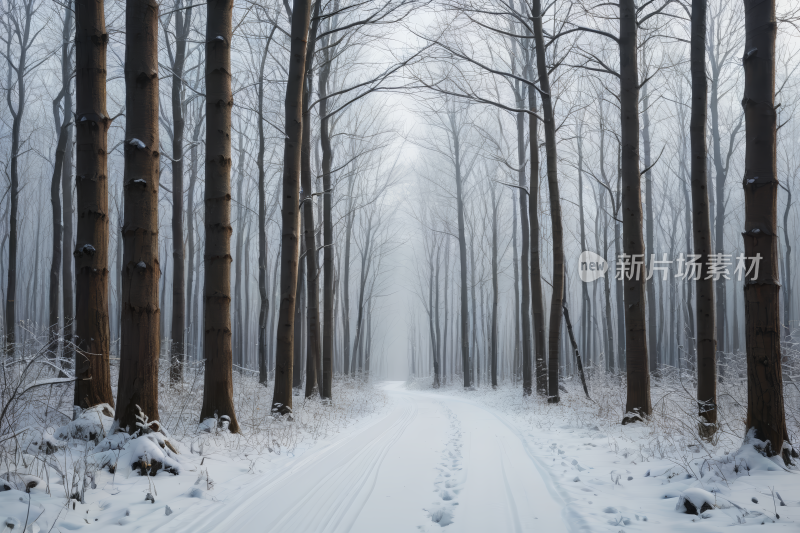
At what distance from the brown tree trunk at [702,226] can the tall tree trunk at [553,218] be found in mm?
4547

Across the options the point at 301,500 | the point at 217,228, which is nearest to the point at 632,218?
the point at 217,228

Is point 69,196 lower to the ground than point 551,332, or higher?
higher

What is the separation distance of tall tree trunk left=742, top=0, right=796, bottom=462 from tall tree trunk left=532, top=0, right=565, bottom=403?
674 cm

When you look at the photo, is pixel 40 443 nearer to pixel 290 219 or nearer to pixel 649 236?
pixel 290 219

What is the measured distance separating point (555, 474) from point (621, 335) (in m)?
15.8

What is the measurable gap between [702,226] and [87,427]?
798 cm

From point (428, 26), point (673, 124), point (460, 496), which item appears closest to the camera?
point (460, 496)

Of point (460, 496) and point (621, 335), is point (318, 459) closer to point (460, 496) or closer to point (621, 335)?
point (460, 496)

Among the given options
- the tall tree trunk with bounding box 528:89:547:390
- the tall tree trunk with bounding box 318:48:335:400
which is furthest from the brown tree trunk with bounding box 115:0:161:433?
the tall tree trunk with bounding box 528:89:547:390

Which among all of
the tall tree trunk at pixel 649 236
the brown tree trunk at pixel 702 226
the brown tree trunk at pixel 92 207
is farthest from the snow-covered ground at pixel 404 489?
the tall tree trunk at pixel 649 236

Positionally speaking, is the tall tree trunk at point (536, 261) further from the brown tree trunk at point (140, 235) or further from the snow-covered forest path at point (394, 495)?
the brown tree trunk at point (140, 235)

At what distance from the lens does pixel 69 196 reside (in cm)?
1421

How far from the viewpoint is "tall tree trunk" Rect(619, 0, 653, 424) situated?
7.40 metres

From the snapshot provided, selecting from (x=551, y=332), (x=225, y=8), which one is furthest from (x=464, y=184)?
(x=225, y=8)
